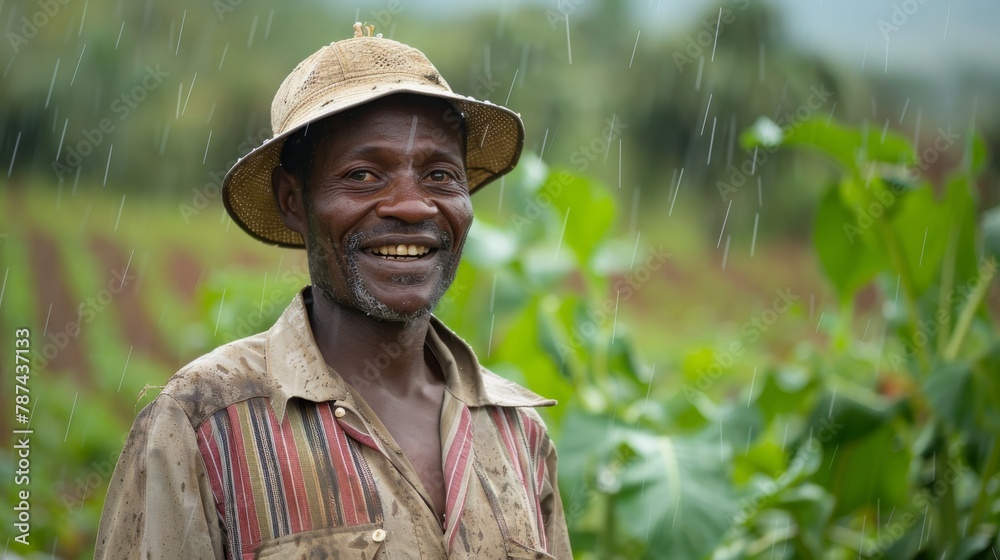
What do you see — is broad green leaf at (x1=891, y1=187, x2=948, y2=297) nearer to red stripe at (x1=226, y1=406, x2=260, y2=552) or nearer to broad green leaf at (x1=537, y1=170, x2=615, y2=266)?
broad green leaf at (x1=537, y1=170, x2=615, y2=266)

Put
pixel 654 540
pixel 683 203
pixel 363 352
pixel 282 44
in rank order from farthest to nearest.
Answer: pixel 683 203
pixel 282 44
pixel 654 540
pixel 363 352

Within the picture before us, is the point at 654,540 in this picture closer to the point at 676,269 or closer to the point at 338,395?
the point at 338,395

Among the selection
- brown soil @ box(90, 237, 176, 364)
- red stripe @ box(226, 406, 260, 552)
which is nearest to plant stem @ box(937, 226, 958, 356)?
red stripe @ box(226, 406, 260, 552)

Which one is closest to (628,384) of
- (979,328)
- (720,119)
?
(979,328)

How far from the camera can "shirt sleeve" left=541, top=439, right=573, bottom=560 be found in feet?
7.28

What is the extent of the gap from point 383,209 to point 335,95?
0.24 m

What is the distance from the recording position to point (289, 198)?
2107mm

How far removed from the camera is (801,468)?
3838 millimetres

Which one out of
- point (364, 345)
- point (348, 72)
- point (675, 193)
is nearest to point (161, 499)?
point (364, 345)

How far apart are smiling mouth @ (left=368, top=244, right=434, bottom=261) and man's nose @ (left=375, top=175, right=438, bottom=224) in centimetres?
5

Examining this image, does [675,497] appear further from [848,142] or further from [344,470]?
[344,470]

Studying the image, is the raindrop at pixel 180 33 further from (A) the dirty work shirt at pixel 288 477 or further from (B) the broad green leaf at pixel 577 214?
(A) the dirty work shirt at pixel 288 477

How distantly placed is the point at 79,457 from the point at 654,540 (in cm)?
399

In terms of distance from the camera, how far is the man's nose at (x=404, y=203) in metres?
1.92
